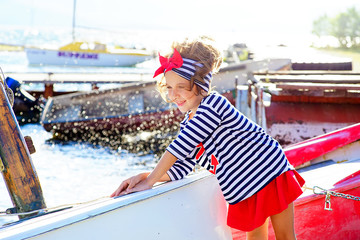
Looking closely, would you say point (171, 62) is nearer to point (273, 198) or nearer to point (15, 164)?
point (273, 198)

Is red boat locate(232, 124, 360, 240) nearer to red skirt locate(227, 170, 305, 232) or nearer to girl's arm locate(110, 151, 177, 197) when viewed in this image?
red skirt locate(227, 170, 305, 232)

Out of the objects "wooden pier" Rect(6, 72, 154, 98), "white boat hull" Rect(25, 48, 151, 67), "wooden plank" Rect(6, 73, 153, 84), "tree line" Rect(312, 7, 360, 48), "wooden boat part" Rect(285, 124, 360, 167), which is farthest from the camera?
"tree line" Rect(312, 7, 360, 48)

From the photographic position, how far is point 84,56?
3450 centimetres

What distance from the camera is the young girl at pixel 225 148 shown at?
2.39 meters

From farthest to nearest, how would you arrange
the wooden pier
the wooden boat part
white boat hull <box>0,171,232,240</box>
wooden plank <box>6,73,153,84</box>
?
wooden plank <box>6,73,153,84</box>
the wooden pier
the wooden boat part
white boat hull <box>0,171,232,240</box>

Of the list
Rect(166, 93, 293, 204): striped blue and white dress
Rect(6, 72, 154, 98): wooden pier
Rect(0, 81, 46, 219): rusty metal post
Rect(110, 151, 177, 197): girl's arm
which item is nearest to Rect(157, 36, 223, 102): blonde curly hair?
Rect(166, 93, 293, 204): striped blue and white dress

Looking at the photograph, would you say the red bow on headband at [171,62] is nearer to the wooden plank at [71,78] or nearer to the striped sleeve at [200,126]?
the striped sleeve at [200,126]

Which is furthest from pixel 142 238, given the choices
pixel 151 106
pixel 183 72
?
pixel 151 106

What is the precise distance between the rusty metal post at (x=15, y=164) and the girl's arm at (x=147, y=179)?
1.97 feet

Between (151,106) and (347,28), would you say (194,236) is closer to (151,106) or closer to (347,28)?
(151,106)

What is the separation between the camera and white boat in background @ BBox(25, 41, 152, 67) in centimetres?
3459

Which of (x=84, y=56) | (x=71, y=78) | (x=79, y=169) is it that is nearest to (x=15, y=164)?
(x=79, y=169)

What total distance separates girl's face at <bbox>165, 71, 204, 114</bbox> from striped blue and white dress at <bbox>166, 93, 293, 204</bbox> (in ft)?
0.33

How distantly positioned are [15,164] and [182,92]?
1.12m
